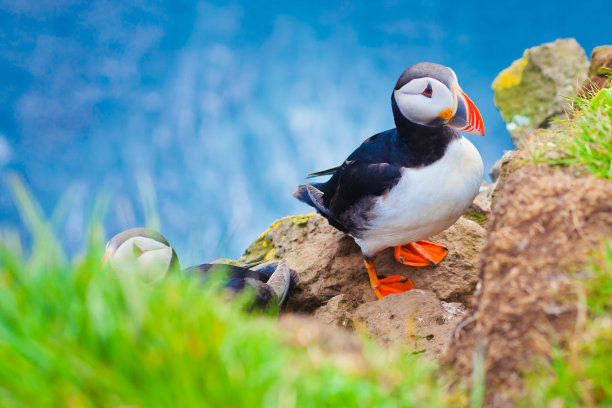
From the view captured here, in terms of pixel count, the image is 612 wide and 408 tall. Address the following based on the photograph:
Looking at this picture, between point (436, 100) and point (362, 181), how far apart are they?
0.86m

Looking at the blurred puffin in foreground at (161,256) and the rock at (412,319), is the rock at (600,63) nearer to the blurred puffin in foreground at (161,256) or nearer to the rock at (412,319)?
the rock at (412,319)

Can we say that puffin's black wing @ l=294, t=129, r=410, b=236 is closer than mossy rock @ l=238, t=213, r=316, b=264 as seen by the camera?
Yes

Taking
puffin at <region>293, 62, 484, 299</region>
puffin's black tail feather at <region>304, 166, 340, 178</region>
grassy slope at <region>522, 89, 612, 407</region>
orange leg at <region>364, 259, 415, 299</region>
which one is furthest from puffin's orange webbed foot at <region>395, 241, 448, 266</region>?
grassy slope at <region>522, 89, 612, 407</region>

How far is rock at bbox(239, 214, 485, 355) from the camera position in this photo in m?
4.61

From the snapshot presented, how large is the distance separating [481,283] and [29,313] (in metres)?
1.86

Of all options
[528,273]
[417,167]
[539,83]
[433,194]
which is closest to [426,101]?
[417,167]

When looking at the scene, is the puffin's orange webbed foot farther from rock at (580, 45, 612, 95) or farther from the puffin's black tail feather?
rock at (580, 45, 612, 95)

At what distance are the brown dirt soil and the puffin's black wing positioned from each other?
159 cm

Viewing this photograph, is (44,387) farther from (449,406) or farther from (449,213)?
(449,213)

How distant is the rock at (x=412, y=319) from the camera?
3863mm

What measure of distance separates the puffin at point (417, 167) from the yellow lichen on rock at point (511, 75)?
827 centimetres

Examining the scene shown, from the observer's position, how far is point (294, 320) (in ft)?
7.25

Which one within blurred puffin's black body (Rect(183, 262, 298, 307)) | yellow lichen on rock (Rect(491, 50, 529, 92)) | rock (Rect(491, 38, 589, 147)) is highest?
yellow lichen on rock (Rect(491, 50, 529, 92))

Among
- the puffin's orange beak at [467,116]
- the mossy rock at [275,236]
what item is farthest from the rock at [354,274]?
the puffin's orange beak at [467,116]
